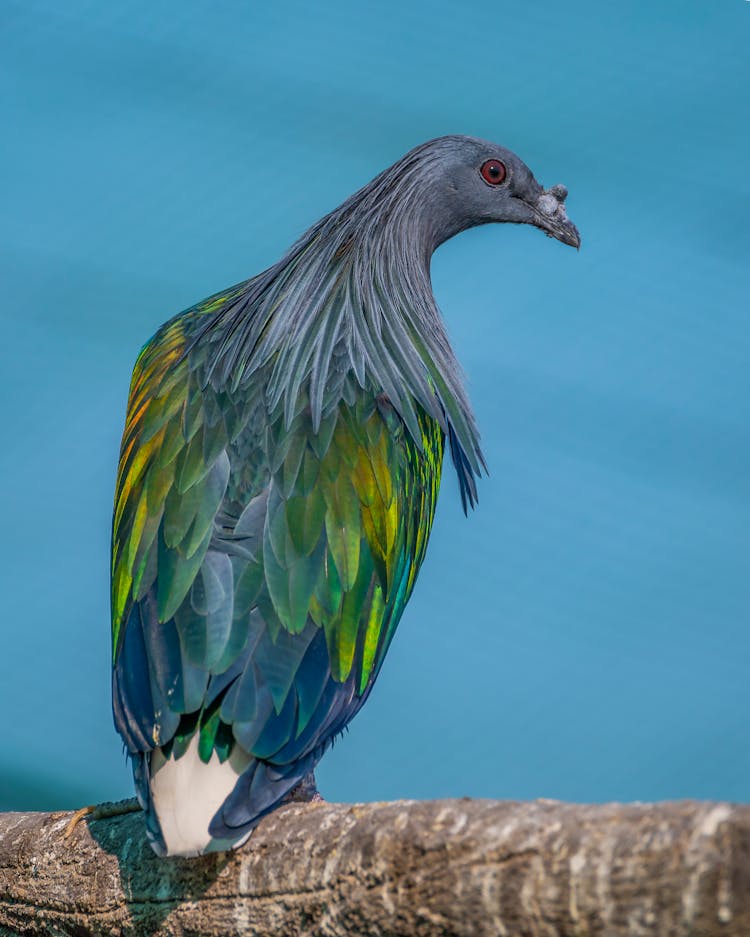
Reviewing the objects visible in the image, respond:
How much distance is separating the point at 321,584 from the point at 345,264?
0.95 m

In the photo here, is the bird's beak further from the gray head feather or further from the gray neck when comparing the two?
the gray neck

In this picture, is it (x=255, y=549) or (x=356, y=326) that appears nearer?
(x=255, y=549)

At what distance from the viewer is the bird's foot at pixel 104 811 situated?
7.16ft

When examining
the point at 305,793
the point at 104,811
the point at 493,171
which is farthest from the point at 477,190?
the point at 104,811

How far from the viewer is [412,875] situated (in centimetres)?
155

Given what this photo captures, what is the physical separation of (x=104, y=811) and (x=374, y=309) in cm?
124

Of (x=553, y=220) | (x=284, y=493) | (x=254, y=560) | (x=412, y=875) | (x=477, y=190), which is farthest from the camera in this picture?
(x=553, y=220)

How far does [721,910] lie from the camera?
1.21 meters

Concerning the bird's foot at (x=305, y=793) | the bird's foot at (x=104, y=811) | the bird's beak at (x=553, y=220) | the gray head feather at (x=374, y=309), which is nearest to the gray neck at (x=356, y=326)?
the gray head feather at (x=374, y=309)

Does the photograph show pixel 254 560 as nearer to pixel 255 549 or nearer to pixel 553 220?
pixel 255 549

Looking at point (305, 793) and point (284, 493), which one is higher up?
point (284, 493)

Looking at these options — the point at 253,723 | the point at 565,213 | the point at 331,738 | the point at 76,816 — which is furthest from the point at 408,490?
the point at 565,213

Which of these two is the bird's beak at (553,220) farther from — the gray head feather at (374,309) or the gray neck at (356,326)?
the gray neck at (356,326)

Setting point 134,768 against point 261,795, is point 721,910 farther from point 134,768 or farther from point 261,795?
point 134,768
